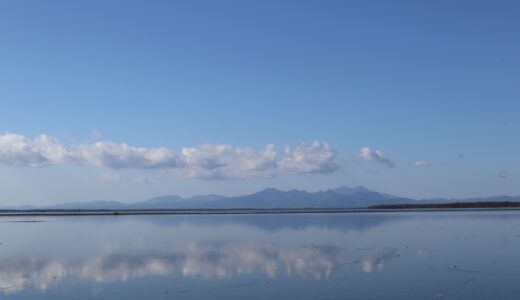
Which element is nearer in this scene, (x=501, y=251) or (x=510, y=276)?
(x=510, y=276)

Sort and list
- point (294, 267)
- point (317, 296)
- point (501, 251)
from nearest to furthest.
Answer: point (317, 296) < point (294, 267) < point (501, 251)

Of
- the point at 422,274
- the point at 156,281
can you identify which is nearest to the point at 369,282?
the point at 422,274

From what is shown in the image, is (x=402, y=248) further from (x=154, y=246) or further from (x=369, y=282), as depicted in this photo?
(x=154, y=246)

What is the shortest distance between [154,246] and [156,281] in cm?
1216

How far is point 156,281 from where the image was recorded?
60.7 ft

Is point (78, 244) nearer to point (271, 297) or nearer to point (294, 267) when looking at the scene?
point (294, 267)

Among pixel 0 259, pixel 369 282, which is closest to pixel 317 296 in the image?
pixel 369 282

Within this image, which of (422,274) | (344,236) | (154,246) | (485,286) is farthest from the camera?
(344,236)

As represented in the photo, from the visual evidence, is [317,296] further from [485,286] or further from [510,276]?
[510,276]

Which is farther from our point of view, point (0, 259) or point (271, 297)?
point (0, 259)

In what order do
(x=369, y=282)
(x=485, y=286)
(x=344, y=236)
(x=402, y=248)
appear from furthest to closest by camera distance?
(x=344, y=236), (x=402, y=248), (x=369, y=282), (x=485, y=286)

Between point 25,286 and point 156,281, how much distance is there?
3954 mm

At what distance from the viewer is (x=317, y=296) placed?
15.6 meters

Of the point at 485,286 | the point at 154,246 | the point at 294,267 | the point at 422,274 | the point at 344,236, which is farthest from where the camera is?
the point at 344,236
